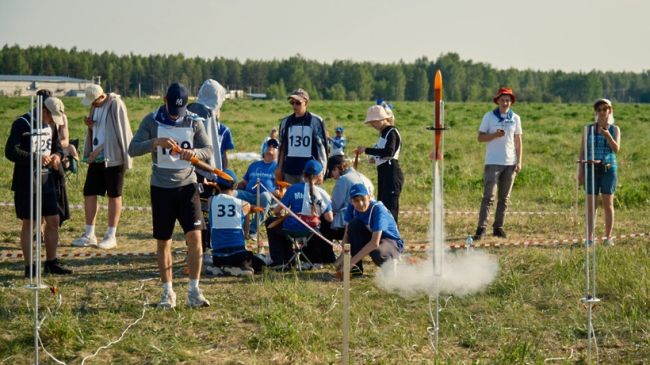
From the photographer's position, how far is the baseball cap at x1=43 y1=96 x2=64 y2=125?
28.4 feet

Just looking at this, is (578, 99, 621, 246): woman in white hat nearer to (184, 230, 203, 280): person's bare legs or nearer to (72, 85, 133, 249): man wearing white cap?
(184, 230, 203, 280): person's bare legs

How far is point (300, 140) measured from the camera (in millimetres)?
9688

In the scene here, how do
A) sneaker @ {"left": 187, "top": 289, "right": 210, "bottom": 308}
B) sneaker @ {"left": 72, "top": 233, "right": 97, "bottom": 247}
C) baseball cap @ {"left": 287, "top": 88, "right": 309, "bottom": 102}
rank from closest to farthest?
sneaker @ {"left": 187, "top": 289, "right": 210, "bottom": 308} < baseball cap @ {"left": 287, "top": 88, "right": 309, "bottom": 102} < sneaker @ {"left": 72, "top": 233, "right": 97, "bottom": 247}

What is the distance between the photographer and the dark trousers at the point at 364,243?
8500mm

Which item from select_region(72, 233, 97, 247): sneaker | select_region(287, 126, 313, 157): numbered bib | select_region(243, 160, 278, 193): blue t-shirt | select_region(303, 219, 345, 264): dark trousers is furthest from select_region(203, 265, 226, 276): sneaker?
select_region(72, 233, 97, 247): sneaker

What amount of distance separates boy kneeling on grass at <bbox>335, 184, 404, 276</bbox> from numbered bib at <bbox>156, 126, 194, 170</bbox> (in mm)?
1896

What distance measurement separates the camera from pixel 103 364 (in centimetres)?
602

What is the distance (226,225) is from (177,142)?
1826mm

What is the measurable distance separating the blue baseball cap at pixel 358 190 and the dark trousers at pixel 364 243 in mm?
318

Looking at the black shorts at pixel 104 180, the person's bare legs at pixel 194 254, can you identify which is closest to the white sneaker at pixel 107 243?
the black shorts at pixel 104 180

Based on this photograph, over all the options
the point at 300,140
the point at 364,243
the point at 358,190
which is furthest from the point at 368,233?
the point at 300,140

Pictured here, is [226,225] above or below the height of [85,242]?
above

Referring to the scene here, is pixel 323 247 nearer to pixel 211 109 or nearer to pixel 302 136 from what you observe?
pixel 302 136

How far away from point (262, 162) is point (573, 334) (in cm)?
511
